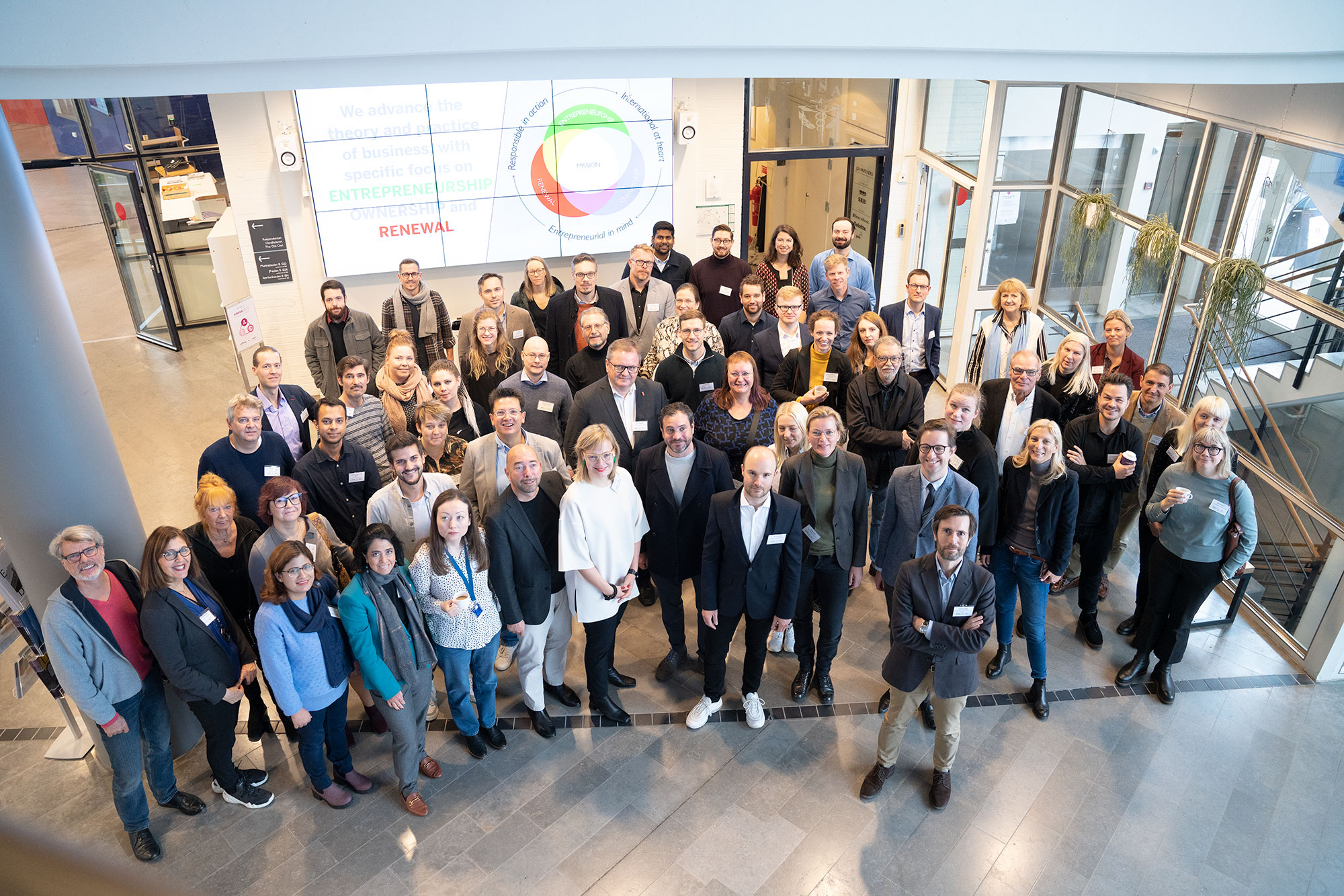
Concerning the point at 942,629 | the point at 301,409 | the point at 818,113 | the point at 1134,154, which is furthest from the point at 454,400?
the point at 818,113

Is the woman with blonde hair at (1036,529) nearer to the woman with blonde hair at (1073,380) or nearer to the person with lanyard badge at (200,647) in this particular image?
the woman with blonde hair at (1073,380)

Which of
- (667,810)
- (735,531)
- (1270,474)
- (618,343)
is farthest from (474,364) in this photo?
(1270,474)

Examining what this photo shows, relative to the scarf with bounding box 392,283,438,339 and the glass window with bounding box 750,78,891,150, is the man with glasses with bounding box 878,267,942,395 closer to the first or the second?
the glass window with bounding box 750,78,891,150

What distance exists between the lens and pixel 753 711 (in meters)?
5.22

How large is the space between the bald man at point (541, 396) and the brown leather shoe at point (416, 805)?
2.19 meters

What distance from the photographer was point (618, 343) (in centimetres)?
556

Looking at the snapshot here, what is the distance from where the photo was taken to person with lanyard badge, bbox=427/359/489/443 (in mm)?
5574

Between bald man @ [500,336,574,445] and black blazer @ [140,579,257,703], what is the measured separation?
209cm

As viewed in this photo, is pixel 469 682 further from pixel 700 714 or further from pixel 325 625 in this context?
pixel 700 714

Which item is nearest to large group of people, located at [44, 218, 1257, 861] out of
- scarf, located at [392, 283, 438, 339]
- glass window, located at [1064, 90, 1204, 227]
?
scarf, located at [392, 283, 438, 339]

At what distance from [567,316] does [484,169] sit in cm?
240

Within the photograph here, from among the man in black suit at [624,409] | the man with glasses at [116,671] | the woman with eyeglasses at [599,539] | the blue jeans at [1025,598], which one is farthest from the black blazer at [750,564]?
the man with glasses at [116,671]

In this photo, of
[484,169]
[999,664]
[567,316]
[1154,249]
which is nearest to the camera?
[999,664]

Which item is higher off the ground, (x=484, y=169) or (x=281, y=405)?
(x=484, y=169)
